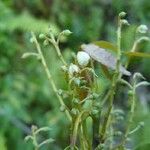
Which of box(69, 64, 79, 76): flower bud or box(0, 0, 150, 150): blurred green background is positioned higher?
box(69, 64, 79, 76): flower bud

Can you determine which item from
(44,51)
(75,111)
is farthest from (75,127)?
(44,51)

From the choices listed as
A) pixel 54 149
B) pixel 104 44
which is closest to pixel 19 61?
pixel 54 149

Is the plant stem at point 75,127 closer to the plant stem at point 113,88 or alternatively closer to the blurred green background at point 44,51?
the plant stem at point 113,88

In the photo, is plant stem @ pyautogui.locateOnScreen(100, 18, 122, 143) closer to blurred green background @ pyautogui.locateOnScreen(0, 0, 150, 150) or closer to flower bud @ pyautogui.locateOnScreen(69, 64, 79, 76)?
flower bud @ pyautogui.locateOnScreen(69, 64, 79, 76)

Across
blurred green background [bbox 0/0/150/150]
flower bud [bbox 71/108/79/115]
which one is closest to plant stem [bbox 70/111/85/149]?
flower bud [bbox 71/108/79/115]

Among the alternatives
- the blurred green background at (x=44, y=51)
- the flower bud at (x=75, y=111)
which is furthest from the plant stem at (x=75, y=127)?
the blurred green background at (x=44, y=51)

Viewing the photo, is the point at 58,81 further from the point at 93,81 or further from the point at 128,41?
the point at 93,81
